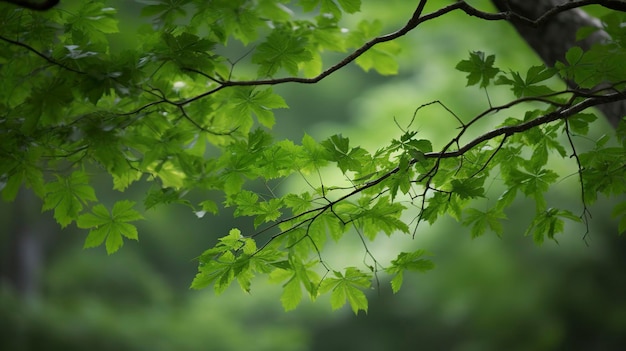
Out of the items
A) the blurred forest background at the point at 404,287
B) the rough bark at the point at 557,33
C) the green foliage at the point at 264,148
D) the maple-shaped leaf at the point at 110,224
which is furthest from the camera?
the blurred forest background at the point at 404,287

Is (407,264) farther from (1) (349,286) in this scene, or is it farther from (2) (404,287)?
(2) (404,287)

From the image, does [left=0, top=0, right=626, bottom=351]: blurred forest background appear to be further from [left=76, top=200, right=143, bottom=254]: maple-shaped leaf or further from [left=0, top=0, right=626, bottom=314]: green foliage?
[left=76, top=200, right=143, bottom=254]: maple-shaped leaf

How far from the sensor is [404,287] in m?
5.59

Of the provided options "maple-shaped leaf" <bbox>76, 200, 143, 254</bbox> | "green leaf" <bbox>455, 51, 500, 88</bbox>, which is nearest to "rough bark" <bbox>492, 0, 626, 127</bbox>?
"green leaf" <bbox>455, 51, 500, 88</bbox>

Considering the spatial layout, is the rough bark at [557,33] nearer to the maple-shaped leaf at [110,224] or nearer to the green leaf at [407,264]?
the green leaf at [407,264]

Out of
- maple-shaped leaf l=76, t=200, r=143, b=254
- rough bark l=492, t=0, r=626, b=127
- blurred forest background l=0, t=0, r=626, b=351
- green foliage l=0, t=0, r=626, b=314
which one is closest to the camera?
green foliage l=0, t=0, r=626, b=314

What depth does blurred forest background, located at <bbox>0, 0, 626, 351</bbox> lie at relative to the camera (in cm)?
427

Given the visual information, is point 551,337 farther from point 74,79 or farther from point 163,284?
Answer: point 74,79

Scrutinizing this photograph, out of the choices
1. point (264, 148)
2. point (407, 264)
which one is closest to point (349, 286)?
point (407, 264)

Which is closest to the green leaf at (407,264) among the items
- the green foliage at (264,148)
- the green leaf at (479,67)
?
the green foliage at (264,148)

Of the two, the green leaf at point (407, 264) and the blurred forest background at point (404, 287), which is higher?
the green leaf at point (407, 264)

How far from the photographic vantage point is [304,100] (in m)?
7.07

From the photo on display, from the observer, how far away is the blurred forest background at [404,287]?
14.0ft

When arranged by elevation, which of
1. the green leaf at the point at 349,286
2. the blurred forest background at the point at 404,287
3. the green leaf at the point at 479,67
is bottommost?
the blurred forest background at the point at 404,287
